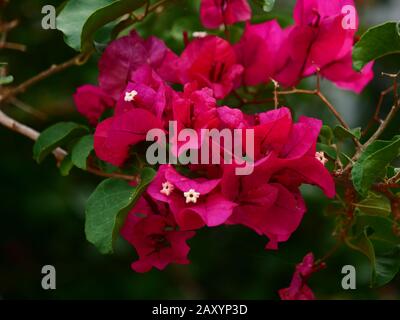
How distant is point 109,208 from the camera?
3.04 feet

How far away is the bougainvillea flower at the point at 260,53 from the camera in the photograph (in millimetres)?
1113

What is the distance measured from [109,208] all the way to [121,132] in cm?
9

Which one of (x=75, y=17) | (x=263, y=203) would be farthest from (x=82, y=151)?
(x=263, y=203)

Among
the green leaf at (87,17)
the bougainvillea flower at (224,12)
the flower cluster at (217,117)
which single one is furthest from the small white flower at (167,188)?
the bougainvillea flower at (224,12)

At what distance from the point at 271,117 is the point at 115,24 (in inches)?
12.8

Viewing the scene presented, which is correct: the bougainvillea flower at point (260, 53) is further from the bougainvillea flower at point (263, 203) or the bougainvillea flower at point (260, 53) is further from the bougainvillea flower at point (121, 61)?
the bougainvillea flower at point (263, 203)

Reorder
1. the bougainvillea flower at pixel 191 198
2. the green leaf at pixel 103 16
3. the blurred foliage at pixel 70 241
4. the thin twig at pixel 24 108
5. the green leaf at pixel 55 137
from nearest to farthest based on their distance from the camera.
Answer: the bougainvillea flower at pixel 191 198
the green leaf at pixel 103 16
the green leaf at pixel 55 137
the thin twig at pixel 24 108
the blurred foliage at pixel 70 241

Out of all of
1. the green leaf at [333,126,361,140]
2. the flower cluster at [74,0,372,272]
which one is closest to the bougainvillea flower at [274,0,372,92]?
the flower cluster at [74,0,372,272]

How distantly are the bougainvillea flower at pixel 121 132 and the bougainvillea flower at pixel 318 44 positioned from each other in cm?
27

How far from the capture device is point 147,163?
961 millimetres

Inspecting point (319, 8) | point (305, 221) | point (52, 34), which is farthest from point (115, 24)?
point (305, 221)

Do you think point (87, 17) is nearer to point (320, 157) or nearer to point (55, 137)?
point (55, 137)

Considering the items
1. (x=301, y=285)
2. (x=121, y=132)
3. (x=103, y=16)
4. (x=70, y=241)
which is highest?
(x=103, y=16)

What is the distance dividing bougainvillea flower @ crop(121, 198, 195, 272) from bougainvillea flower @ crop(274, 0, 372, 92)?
0.30m
